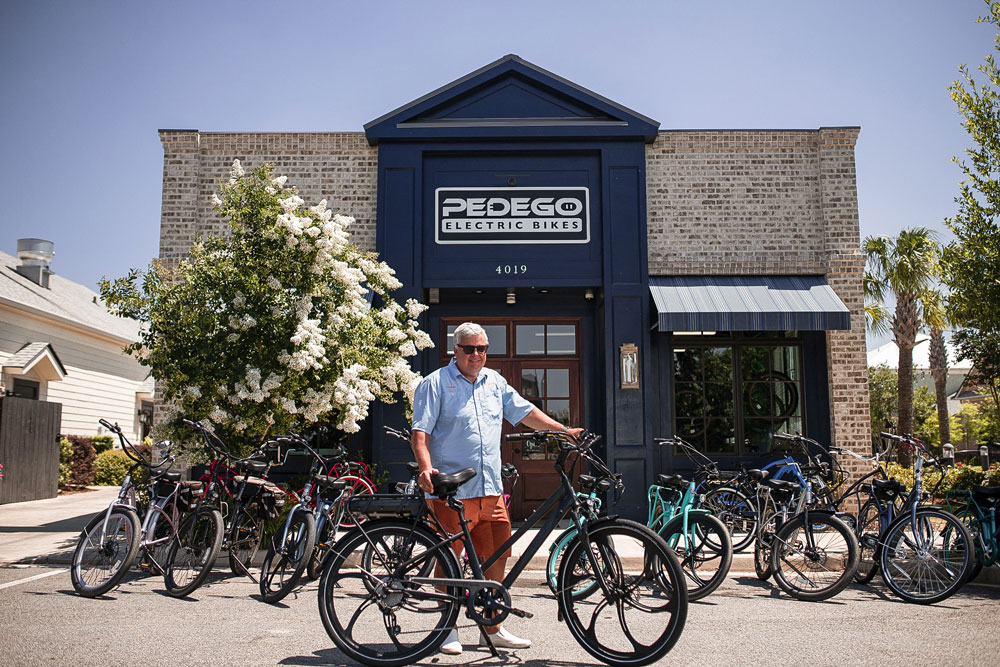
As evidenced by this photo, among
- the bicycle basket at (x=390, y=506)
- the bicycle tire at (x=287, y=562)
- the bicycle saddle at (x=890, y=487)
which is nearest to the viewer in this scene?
the bicycle basket at (x=390, y=506)

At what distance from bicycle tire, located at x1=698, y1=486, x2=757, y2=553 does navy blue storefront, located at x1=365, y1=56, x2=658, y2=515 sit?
3.17m

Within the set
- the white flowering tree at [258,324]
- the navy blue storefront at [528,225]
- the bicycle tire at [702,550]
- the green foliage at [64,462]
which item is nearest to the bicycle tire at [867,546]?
the bicycle tire at [702,550]

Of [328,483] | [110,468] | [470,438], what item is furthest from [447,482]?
[110,468]

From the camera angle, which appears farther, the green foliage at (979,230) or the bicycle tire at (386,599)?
the green foliage at (979,230)

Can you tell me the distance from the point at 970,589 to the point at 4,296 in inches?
681

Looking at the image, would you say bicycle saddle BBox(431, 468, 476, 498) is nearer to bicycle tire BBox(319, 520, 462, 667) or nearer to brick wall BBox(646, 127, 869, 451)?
bicycle tire BBox(319, 520, 462, 667)

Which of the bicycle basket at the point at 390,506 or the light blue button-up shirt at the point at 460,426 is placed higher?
the light blue button-up shirt at the point at 460,426

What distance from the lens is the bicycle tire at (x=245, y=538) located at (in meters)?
6.99

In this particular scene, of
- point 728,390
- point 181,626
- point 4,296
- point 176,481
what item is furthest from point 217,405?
point 4,296

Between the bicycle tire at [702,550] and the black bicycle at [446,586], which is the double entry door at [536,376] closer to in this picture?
the bicycle tire at [702,550]

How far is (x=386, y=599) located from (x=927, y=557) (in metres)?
4.67

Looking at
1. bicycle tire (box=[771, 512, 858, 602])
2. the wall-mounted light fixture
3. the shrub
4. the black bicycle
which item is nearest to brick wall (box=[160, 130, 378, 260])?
the wall-mounted light fixture

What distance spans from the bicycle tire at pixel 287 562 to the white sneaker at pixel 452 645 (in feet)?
6.49

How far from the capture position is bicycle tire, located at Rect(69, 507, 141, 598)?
Result: 6.28m
